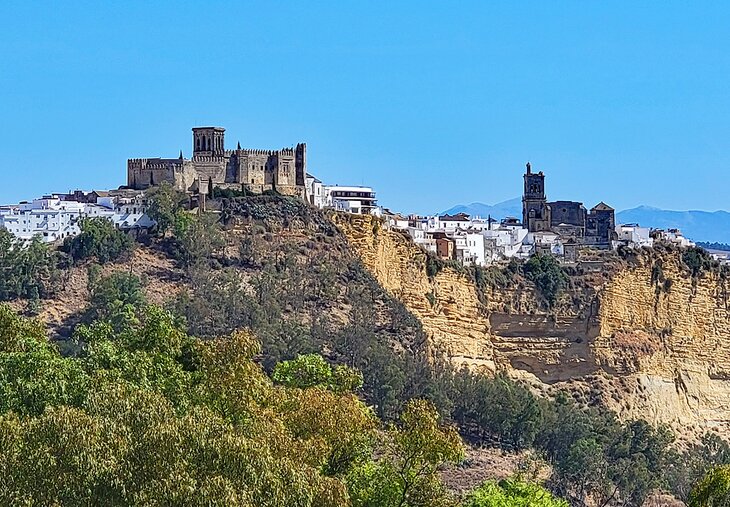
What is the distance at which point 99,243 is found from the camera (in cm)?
5719

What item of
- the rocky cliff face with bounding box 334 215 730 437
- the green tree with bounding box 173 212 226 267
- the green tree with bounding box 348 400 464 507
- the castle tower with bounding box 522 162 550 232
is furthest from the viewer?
the castle tower with bounding box 522 162 550 232

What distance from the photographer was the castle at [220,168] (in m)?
61.9

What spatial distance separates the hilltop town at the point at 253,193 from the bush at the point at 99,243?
74.4 inches

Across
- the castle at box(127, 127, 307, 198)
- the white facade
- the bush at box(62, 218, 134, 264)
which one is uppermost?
the castle at box(127, 127, 307, 198)

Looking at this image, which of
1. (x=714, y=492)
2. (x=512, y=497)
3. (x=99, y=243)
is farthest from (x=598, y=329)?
(x=714, y=492)

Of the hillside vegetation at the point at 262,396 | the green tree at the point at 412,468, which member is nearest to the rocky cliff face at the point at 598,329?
the hillside vegetation at the point at 262,396

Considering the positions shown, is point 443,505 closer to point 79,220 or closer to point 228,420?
point 228,420

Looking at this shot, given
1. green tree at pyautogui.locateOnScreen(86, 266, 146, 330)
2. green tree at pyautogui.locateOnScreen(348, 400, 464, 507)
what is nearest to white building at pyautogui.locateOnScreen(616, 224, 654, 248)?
green tree at pyautogui.locateOnScreen(86, 266, 146, 330)

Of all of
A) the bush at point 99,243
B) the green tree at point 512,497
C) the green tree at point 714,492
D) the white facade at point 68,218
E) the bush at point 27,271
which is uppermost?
the white facade at point 68,218

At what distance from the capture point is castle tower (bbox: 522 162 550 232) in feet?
257

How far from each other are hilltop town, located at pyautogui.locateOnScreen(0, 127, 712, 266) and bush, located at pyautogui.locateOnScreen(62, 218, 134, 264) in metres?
1.89

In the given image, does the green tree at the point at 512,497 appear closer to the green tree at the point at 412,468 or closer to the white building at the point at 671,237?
the green tree at the point at 412,468

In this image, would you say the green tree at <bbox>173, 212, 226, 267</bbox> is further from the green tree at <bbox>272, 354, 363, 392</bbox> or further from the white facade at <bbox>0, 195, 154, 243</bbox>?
the green tree at <bbox>272, 354, 363, 392</bbox>

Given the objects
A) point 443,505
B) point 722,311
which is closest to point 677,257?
point 722,311
